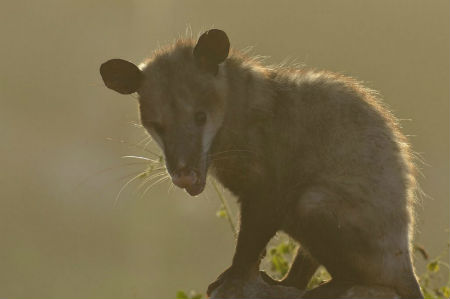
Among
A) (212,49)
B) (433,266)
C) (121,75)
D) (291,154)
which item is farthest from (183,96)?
(433,266)

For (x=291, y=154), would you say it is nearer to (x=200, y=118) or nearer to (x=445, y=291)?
(x=200, y=118)

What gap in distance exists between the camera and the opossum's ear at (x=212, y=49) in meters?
6.99

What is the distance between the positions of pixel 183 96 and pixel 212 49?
1.40 ft

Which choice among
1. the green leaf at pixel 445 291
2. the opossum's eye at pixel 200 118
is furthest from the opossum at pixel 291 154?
the green leaf at pixel 445 291

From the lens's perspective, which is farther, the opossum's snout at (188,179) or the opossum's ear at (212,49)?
the opossum's ear at (212,49)

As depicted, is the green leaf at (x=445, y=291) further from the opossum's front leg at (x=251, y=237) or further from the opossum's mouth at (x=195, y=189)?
the opossum's mouth at (x=195, y=189)

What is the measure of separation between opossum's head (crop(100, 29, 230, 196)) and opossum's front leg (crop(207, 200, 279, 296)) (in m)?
0.39

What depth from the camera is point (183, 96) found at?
6855 millimetres

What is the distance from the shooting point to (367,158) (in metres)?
6.63

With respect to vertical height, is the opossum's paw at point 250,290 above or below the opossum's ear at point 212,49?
below

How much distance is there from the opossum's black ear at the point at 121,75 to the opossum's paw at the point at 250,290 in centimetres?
158

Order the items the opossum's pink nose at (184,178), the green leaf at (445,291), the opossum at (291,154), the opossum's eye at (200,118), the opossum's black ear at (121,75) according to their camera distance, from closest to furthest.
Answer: the opossum at (291,154)
the opossum's pink nose at (184,178)
the opossum's eye at (200,118)
the opossum's black ear at (121,75)
the green leaf at (445,291)

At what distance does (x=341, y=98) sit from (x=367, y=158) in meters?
0.52

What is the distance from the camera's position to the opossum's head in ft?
21.9
